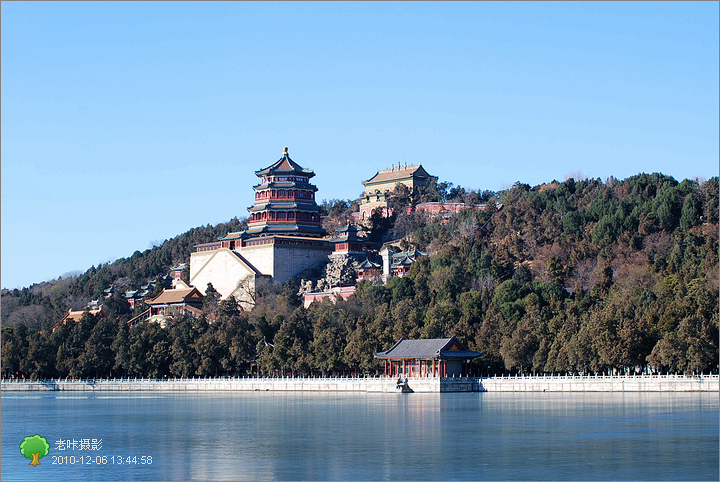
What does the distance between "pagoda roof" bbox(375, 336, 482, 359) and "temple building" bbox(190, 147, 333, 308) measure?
84.5 feet

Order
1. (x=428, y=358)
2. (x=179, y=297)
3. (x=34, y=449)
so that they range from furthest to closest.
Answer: (x=179, y=297), (x=428, y=358), (x=34, y=449)

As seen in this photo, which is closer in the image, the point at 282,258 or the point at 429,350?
the point at 429,350

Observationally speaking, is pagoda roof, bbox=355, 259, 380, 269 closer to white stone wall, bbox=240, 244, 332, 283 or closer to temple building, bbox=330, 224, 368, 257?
temple building, bbox=330, 224, 368, 257

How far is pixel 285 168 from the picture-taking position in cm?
9181

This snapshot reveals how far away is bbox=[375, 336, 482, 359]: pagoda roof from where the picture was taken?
5778 cm

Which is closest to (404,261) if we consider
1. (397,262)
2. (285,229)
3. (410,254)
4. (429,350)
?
(397,262)

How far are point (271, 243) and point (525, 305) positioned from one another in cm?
2763

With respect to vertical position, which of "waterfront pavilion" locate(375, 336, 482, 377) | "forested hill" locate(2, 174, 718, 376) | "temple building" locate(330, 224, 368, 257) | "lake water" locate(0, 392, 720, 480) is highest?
"temple building" locate(330, 224, 368, 257)

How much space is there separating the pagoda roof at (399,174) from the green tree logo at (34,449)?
80.2 meters

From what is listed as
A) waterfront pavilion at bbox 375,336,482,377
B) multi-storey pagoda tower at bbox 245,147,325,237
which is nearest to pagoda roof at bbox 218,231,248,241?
multi-storey pagoda tower at bbox 245,147,325,237

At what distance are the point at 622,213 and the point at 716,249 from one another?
1316 cm

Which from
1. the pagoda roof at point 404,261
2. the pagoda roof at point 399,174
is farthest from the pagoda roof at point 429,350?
the pagoda roof at point 399,174

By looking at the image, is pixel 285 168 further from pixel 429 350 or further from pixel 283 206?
pixel 429 350

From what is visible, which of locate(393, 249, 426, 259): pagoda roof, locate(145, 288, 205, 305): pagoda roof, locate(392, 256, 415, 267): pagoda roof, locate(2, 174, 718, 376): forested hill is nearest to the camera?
locate(2, 174, 718, 376): forested hill
